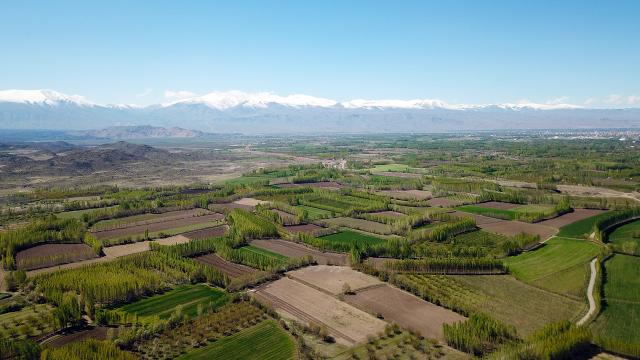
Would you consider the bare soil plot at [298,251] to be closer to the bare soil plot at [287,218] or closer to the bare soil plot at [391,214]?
the bare soil plot at [287,218]

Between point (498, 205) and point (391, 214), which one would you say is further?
point (498, 205)

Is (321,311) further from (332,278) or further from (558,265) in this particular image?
(558,265)

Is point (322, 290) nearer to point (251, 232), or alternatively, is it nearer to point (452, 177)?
point (251, 232)

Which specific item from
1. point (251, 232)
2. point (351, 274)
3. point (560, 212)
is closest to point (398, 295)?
point (351, 274)

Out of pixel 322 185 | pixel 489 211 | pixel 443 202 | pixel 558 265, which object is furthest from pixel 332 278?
pixel 322 185

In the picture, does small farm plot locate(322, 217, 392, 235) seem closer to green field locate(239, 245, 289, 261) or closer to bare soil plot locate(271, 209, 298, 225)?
bare soil plot locate(271, 209, 298, 225)
